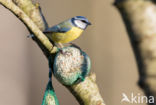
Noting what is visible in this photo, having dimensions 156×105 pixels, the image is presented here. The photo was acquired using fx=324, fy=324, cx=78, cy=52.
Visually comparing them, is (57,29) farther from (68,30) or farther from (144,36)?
(144,36)

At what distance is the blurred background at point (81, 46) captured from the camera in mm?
2064

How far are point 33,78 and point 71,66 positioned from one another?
4.97 ft

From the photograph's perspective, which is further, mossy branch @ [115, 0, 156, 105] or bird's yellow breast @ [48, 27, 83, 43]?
bird's yellow breast @ [48, 27, 83, 43]

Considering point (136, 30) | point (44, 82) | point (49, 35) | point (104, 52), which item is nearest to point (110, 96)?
point (104, 52)

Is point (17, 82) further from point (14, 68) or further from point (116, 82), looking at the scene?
point (116, 82)

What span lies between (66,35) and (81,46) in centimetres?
133

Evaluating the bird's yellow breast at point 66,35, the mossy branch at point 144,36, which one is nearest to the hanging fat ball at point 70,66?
the bird's yellow breast at point 66,35

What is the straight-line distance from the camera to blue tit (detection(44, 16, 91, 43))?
0.75 m

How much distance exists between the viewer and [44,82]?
2.14m

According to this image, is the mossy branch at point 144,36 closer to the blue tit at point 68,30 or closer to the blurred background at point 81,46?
the blue tit at point 68,30

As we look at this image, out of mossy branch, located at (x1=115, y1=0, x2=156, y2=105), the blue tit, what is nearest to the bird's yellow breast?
the blue tit

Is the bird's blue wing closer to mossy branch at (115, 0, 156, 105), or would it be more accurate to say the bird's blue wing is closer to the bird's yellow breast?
the bird's yellow breast

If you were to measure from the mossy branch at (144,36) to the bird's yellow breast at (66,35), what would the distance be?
0.47 metres

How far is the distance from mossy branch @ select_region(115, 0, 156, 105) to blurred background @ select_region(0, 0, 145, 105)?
5.83 ft
